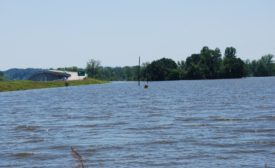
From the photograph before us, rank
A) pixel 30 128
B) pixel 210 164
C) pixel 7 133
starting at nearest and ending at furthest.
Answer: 1. pixel 210 164
2. pixel 7 133
3. pixel 30 128

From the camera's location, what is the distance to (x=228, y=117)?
40281 mm

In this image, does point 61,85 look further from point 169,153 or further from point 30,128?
point 169,153

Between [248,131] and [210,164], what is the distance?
34.0 ft

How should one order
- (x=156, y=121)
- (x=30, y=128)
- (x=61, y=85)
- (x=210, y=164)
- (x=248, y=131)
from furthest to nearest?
(x=61, y=85), (x=156, y=121), (x=30, y=128), (x=248, y=131), (x=210, y=164)

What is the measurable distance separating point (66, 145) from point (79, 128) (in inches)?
326

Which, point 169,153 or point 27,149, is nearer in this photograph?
point 169,153

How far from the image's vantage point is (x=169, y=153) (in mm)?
23000

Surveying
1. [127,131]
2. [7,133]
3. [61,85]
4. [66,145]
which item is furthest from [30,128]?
[61,85]

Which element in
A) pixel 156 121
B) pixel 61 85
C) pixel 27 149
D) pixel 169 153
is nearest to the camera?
pixel 169 153

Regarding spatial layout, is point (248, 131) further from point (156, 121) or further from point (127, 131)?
point (156, 121)

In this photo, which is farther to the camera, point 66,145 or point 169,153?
point 66,145

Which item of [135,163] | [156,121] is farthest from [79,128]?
[135,163]

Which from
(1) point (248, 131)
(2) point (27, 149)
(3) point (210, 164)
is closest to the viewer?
(3) point (210, 164)

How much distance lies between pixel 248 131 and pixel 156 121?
9309 mm
